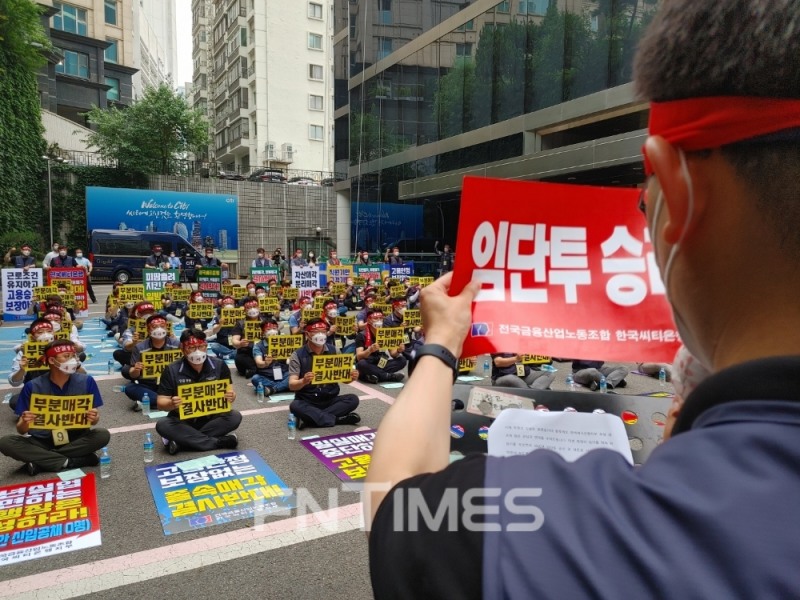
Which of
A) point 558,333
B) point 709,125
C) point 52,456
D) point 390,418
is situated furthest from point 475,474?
point 52,456

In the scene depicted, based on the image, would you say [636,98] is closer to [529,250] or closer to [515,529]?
[515,529]

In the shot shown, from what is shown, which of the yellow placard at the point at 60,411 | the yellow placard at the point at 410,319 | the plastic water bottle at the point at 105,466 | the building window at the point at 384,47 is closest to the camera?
the plastic water bottle at the point at 105,466

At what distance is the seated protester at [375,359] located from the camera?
953 centimetres

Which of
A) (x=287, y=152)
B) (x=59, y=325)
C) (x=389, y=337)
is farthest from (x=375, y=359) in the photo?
Result: (x=287, y=152)

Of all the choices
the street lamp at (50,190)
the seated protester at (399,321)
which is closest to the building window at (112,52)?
the street lamp at (50,190)

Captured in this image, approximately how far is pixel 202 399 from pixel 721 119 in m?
6.26

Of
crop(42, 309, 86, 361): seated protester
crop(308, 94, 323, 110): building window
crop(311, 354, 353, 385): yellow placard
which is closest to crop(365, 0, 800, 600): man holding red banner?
crop(311, 354, 353, 385): yellow placard

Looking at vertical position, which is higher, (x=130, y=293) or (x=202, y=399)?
(x=130, y=293)

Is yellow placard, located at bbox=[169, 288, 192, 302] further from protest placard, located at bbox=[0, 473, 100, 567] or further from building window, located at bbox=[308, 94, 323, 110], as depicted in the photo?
building window, located at bbox=[308, 94, 323, 110]

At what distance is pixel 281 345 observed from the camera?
879cm

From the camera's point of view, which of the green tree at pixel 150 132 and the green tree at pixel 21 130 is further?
the green tree at pixel 150 132

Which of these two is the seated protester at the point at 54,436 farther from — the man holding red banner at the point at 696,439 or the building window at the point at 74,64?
the building window at the point at 74,64

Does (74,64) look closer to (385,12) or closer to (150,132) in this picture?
(150,132)

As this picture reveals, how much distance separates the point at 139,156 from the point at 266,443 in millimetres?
26940
